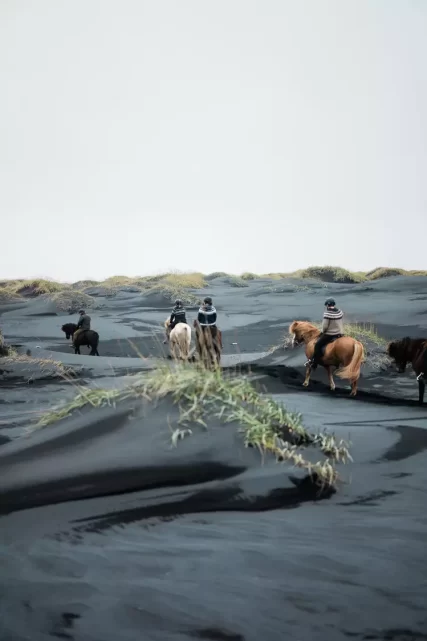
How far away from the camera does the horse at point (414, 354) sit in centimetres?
796

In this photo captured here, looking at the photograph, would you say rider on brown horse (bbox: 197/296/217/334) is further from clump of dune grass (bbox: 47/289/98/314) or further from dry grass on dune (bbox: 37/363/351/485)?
clump of dune grass (bbox: 47/289/98/314)

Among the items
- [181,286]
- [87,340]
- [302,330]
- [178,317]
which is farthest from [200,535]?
[181,286]

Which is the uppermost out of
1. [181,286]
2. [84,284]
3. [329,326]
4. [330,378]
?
[84,284]

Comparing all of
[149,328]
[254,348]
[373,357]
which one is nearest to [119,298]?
[149,328]

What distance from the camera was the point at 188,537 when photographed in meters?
3.68

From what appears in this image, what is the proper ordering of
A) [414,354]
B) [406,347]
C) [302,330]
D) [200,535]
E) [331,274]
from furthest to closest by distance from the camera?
[331,274] → [302,330] → [406,347] → [414,354] → [200,535]

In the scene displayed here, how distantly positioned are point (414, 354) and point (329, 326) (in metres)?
1.31

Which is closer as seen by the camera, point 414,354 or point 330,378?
point 414,354

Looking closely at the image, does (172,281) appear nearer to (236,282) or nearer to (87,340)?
(236,282)

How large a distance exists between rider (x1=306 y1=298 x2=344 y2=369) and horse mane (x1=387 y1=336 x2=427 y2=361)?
0.82m

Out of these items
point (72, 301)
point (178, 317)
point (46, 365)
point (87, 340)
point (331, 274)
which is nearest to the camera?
point (46, 365)

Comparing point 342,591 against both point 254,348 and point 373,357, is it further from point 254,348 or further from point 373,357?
point 254,348

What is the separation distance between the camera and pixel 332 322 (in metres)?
8.73

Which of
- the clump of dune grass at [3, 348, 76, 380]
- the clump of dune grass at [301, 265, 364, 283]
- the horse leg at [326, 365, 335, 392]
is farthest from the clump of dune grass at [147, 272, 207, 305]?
the horse leg at [326, 365, 335, 392]
